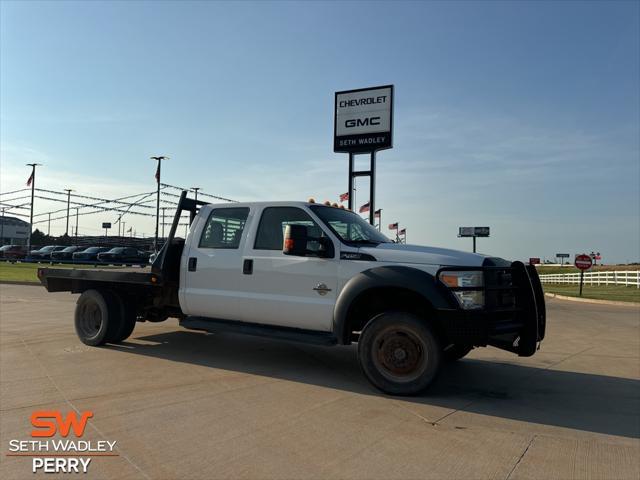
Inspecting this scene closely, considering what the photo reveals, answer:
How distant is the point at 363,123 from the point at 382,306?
15143 mm

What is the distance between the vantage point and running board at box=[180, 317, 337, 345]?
532 centimetres

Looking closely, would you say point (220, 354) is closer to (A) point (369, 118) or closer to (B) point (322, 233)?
(B) point (322, 233)

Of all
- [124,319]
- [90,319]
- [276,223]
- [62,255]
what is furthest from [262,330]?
[62,255]

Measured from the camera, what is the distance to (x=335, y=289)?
17.4 feet

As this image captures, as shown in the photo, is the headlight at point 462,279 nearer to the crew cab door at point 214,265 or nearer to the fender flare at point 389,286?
the fender flare at point 389,286

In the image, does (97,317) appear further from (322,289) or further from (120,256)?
(120,256)

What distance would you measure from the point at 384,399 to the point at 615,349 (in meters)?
5.40

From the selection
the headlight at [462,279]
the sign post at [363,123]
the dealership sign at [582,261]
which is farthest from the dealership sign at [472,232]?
the headlight at [462,279]

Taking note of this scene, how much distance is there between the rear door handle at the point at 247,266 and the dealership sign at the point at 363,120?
14.0m

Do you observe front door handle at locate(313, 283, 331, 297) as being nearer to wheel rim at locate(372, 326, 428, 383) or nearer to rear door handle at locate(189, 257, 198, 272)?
wheel rim at locate(372, 326, 428, 383)

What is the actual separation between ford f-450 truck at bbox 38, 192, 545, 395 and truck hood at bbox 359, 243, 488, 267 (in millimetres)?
11

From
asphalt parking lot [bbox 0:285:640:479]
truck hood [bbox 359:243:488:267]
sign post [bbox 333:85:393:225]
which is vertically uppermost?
sign post [bbox 333:85:393:225]

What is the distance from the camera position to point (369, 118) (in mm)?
19562

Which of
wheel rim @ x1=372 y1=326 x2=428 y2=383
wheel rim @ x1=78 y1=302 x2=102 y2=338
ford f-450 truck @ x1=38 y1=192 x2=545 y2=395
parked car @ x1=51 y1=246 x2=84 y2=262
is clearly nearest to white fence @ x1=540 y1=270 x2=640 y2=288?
ford f-450 truck @ x1=38 y1=192 x2=545 y2=395
